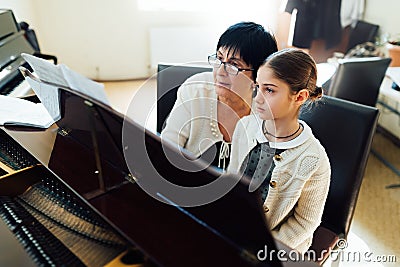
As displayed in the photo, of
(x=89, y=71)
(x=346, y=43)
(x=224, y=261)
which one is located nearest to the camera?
(x=224, y=261)

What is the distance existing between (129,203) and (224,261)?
315mm

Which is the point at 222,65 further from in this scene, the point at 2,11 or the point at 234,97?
the point at 2,11

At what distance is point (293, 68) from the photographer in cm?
103

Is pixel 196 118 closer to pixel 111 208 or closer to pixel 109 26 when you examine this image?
pixel 111 208

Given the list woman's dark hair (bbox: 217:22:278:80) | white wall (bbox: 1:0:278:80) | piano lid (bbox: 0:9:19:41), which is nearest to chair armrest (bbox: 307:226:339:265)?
woman's dark hair (bbox: 217:22:278:80)

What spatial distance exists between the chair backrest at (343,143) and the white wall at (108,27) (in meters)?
2.96

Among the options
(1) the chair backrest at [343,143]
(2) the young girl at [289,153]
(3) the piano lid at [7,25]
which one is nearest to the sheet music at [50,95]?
(2) the young girl at [289,153]

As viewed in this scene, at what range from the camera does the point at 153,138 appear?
0.71m

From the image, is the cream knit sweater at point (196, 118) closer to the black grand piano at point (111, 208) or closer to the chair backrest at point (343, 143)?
the chair backrest at point (343, 143)

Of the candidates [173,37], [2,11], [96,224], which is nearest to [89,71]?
[173,37]

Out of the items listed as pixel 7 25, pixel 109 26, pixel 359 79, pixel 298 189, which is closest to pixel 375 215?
pixel 359 79

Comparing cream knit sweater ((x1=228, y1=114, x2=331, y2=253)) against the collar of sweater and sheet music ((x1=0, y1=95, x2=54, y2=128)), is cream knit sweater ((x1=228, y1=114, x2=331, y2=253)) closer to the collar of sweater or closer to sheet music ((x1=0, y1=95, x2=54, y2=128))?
the collar of sweater

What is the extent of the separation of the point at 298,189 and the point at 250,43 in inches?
19.9

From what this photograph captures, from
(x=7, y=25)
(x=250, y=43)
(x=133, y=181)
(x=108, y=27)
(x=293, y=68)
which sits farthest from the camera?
(x=108, y=27)
